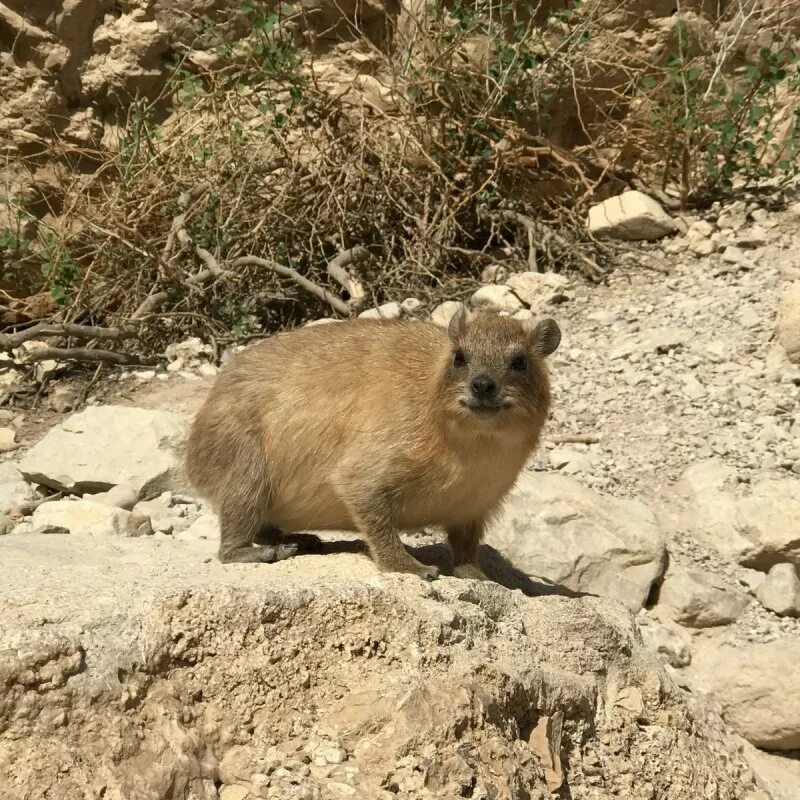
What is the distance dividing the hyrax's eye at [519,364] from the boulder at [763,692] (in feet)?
6.12

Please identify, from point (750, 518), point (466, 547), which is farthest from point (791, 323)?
point (466, 547)

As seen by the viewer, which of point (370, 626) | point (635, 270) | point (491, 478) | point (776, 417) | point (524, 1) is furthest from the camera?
point (524, 1)

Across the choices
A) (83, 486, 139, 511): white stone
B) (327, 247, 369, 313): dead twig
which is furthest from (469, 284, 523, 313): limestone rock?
(83, 486, 139, 511): white stone

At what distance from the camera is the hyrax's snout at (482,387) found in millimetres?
4246

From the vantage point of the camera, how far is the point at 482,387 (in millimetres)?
4246

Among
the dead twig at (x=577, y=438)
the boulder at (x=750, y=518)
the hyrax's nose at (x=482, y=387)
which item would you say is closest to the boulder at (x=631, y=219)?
the dead twig at (x=577, y=438)

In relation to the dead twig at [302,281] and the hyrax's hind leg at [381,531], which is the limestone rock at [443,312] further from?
the hyrax's hind leg at [381,531]

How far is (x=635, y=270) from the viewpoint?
910 centimetres

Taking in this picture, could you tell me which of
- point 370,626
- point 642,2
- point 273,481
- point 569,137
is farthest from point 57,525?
point 642,2

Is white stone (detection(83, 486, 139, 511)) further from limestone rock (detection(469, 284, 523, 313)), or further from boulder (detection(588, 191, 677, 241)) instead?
boulder (detection(588, 191, 677, 241))

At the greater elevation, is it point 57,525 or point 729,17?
point 729,17

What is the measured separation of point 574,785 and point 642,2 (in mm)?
8632

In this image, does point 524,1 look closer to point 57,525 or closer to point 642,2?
point 642,2

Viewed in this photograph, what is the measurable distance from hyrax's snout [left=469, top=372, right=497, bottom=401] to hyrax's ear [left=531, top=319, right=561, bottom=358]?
0.47 m
